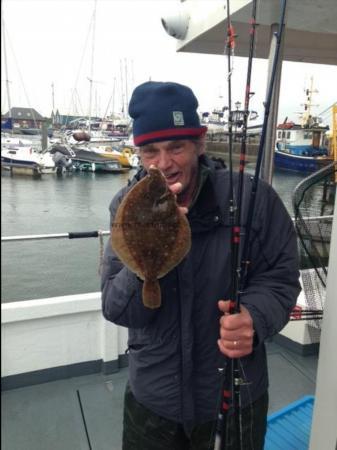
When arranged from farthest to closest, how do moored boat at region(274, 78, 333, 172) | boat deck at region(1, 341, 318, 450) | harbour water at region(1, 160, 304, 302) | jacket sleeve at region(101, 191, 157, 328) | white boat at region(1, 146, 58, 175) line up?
moored boat at region(274, 78, 333, 172) → white boat at region(1, 146, 58, 175) → harbour water at region(1, 160, 304, 302) → boat deck at region(1, 341, 318, 450) → jacket sleeve at region(101, 191, 157, 328)

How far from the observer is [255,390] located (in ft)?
5.49

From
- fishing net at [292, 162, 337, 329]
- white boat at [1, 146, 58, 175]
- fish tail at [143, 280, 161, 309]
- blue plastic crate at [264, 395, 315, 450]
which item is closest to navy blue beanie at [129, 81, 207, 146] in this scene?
fish tail at [143, 280, 161, 309]

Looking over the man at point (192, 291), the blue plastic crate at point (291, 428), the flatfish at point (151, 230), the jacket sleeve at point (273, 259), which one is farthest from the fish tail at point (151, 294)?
the blue plastic crate at point (291, 428)

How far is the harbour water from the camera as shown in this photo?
464 inches

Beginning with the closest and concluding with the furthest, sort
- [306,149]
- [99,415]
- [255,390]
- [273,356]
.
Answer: [255,390], [99,415], [273,356], [306,149]

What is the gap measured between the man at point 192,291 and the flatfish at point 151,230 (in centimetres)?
19

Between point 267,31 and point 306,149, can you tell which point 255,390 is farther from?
point 306,149

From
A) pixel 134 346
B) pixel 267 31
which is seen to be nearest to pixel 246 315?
pixel 134 346

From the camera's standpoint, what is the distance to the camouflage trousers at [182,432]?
1.64 metres

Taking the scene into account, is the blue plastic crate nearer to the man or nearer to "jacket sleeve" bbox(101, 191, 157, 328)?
the man

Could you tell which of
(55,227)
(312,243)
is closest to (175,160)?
(312,243)

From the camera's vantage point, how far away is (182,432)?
166cm

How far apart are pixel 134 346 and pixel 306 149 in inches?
1534

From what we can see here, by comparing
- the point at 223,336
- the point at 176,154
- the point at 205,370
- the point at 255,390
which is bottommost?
the point at 255,390
